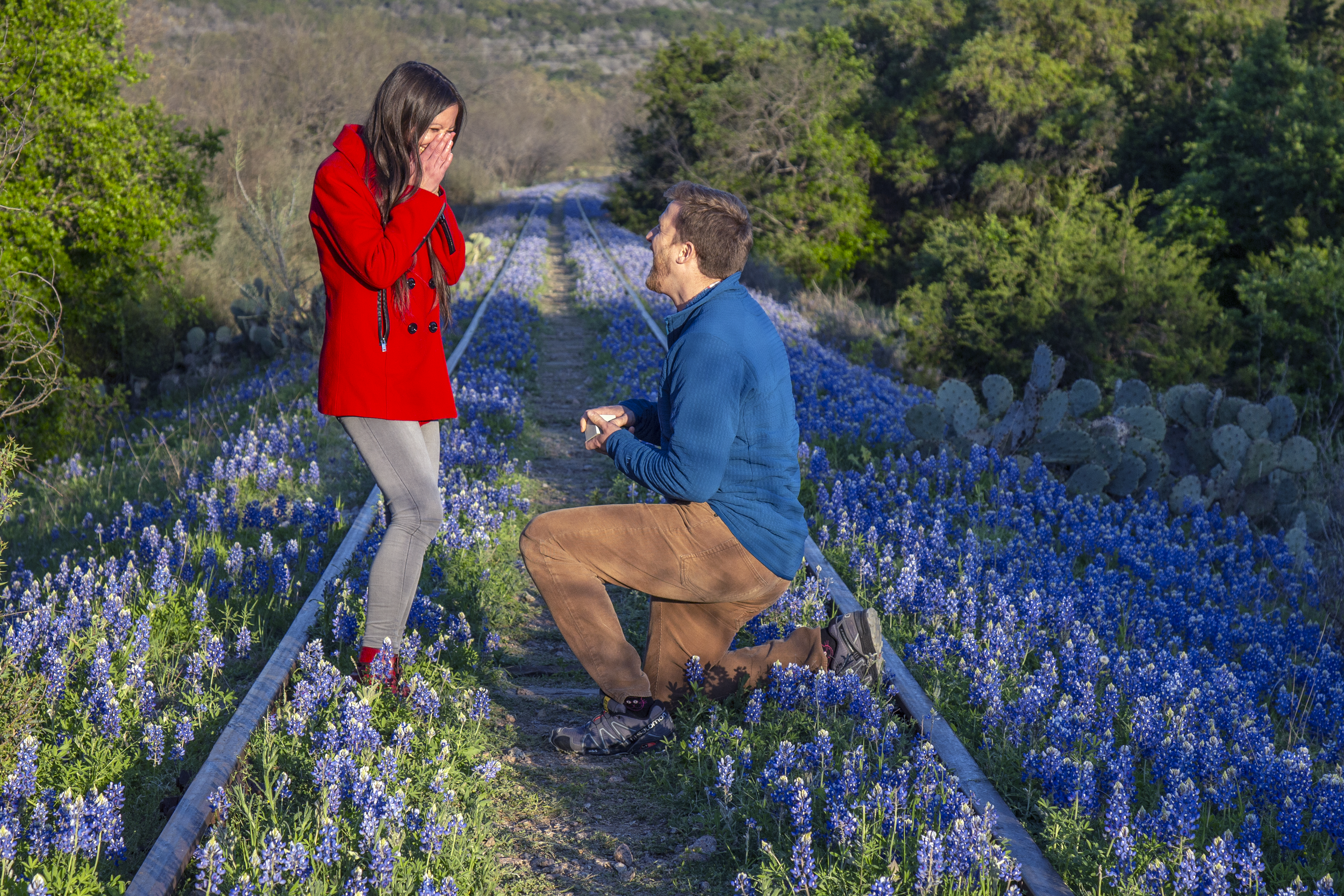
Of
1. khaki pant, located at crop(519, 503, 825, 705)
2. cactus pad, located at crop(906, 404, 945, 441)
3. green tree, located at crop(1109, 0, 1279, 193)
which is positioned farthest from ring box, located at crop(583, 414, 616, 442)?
green tree, located at crop(1109, 0, 1279, 193)

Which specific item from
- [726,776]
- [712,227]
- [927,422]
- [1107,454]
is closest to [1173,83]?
[1107,454]

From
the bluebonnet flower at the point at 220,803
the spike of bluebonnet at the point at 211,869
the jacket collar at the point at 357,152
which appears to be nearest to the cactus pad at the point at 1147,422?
the jacket collar at the point at 357,152

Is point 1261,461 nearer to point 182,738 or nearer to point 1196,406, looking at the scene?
point 1196,406

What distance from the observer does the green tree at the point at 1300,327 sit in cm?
1544

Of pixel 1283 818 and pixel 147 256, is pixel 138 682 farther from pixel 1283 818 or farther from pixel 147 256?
pixel 147 256

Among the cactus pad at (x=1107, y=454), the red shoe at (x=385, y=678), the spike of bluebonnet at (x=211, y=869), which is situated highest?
the spike of bluebonnet at (x=211, y=869)

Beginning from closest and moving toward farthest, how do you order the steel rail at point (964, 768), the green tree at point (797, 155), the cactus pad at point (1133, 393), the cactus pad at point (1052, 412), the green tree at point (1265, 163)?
the steel rail at point (964, 768) → the cactus pad at point (1052, 412) → the cactus pad at point (1133, 393) → the green tree at point (1265, 163) → the green tree at point (797, 155)

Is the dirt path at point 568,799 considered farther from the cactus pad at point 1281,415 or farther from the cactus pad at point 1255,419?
the cactus pad at point 1281,415

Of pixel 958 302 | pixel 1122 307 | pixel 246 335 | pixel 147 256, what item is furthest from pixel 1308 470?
pixel 246 335

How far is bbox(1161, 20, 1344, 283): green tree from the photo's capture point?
1728cm

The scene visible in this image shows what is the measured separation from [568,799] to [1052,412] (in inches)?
252

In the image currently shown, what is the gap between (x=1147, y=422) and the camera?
9523 millimetres

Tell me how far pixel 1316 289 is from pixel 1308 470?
6562 millimetres

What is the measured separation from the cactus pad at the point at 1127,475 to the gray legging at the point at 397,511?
6657mm
